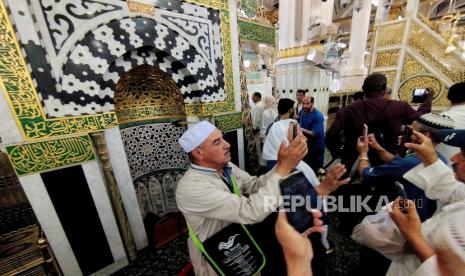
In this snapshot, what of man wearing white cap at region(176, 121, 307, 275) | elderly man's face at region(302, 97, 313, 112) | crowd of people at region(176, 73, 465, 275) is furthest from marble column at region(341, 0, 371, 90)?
man wearing white cap at region(176, 121, 307, 275)

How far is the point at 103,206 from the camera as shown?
6.91ft

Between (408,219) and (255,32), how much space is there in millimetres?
3900

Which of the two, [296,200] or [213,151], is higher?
[213,151]

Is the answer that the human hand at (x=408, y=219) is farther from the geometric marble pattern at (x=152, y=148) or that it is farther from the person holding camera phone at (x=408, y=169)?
the geometric marble pattern at (x=152, y=148)

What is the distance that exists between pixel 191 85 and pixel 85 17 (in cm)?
132

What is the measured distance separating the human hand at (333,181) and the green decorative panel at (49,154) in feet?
7.47

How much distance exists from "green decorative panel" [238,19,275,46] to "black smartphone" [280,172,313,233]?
326 cm

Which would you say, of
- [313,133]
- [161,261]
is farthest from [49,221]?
[313,133]

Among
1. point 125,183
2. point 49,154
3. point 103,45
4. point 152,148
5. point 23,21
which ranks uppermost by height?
point 23,21

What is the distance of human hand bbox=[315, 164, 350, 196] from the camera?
134 cm

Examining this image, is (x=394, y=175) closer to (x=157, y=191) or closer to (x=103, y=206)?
(x=103, y=206)

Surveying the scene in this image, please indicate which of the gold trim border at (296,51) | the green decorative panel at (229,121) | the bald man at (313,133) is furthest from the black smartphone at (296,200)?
the gold trim border at (296,51)

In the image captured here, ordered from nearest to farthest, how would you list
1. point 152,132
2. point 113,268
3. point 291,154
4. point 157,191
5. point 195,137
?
point 291,154 → point 195,137 → point 113,268 → point 152,132 → point 157,191

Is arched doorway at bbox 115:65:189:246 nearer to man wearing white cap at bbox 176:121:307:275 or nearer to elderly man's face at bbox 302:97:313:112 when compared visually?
man wearing white cap at bbox 176:121:307:275
